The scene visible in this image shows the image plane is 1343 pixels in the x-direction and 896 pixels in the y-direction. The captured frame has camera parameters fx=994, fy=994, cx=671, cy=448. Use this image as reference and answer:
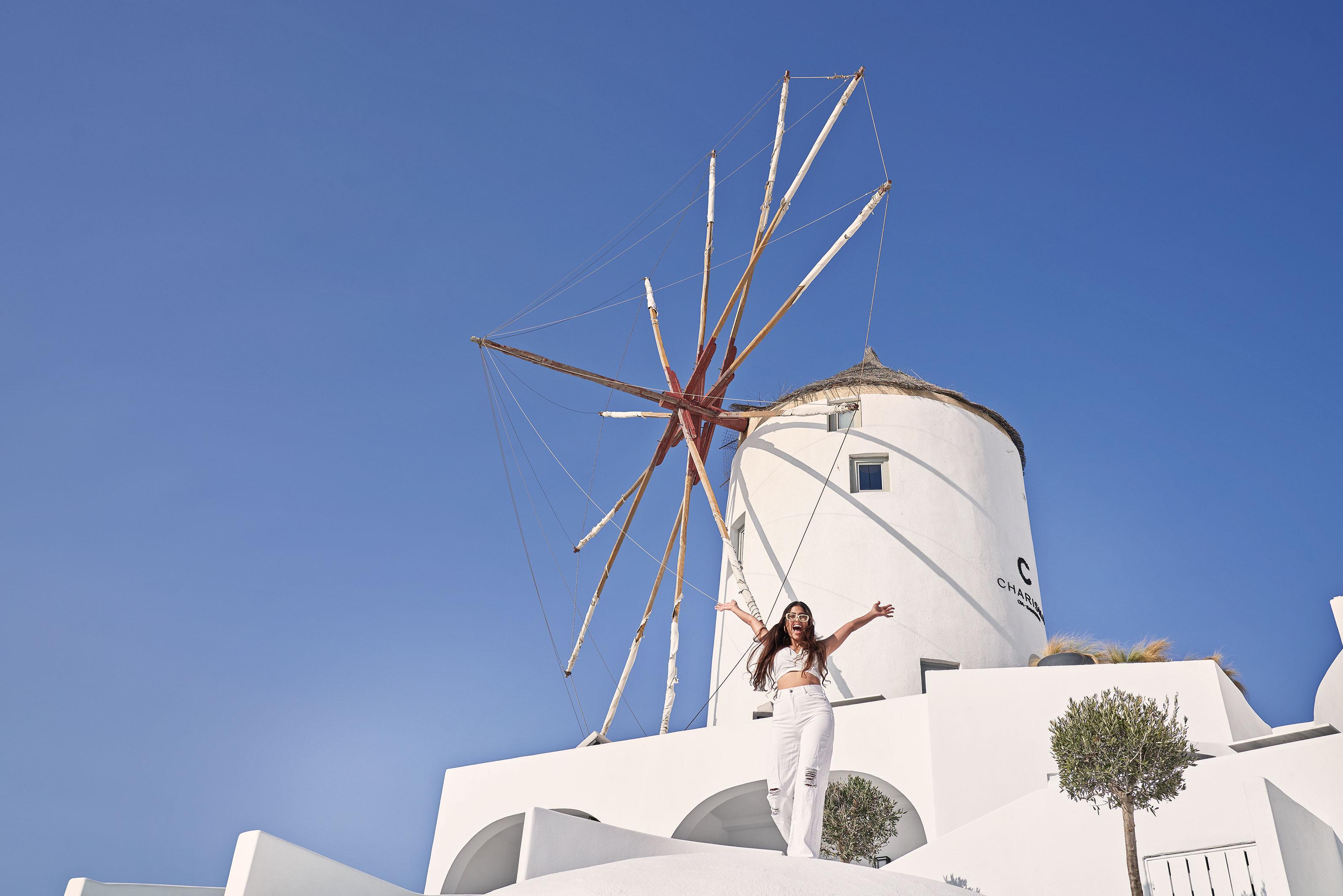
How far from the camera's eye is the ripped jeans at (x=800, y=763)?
234 inches

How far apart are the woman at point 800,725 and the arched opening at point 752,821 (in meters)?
5.62

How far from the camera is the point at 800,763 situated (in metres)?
6.05

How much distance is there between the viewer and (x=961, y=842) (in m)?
8.16

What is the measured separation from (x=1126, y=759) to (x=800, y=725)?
3024 millimetres

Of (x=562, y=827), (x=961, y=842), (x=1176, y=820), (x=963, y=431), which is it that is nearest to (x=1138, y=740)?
(x=1176, y=820)

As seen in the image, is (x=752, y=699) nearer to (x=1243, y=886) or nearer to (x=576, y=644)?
(x=576, y=644)

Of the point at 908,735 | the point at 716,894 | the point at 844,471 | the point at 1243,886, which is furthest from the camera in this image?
the point at 844,471

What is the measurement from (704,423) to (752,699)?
537cm

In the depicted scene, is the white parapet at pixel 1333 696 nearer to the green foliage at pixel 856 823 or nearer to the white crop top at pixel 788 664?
the green foliage at pixel 856 823

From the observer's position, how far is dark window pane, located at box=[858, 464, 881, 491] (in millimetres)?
16781

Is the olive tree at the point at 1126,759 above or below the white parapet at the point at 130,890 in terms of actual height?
above

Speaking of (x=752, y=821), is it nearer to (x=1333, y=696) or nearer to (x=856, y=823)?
(x=856, y=823)

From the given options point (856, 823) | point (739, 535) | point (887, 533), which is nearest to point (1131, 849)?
point (856, 823)

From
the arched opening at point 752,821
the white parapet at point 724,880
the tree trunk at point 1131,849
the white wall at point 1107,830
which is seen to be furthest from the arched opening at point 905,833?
the white parapet at point 724,880
